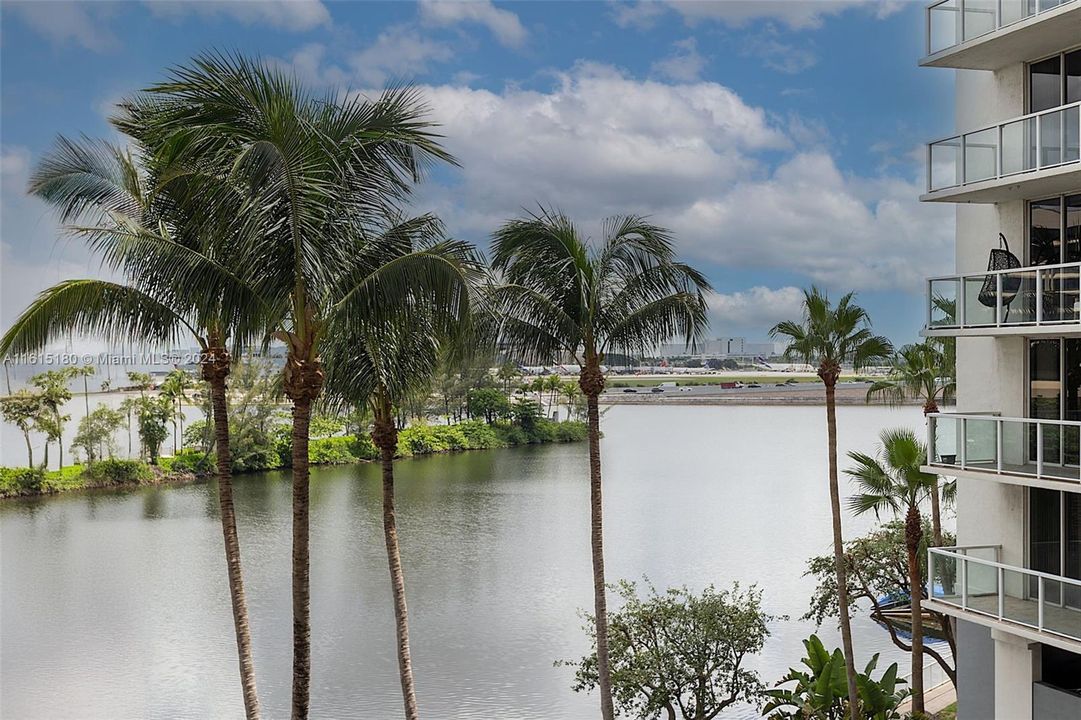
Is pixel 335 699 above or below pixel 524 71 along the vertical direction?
below

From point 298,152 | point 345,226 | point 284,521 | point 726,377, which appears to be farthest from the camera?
point 726,377

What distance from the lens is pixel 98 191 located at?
14.1 metres

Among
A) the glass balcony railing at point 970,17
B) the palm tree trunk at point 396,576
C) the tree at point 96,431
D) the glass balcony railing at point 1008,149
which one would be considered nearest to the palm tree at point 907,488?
the glass balcony railing at point 1008,149

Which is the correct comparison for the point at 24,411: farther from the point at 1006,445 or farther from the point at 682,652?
the point at 1006,445

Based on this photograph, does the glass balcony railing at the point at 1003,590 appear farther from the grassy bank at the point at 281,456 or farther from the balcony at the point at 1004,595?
the grassy bank at the point at 281,456

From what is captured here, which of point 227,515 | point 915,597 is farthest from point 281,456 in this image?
point 227,515

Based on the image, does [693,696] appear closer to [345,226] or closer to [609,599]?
[345,226]

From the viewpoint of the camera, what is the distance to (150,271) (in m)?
12.8

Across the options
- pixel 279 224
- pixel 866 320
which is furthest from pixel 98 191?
pixel 866 320

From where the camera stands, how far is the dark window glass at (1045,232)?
15.2 m

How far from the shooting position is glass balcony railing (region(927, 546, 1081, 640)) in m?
14.0

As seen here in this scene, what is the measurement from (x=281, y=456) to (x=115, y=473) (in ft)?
33.6

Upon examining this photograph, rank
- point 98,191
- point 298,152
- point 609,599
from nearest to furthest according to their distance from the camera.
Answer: point 298,152, point 98,191, point 609,599

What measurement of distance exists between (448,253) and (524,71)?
167793mm
